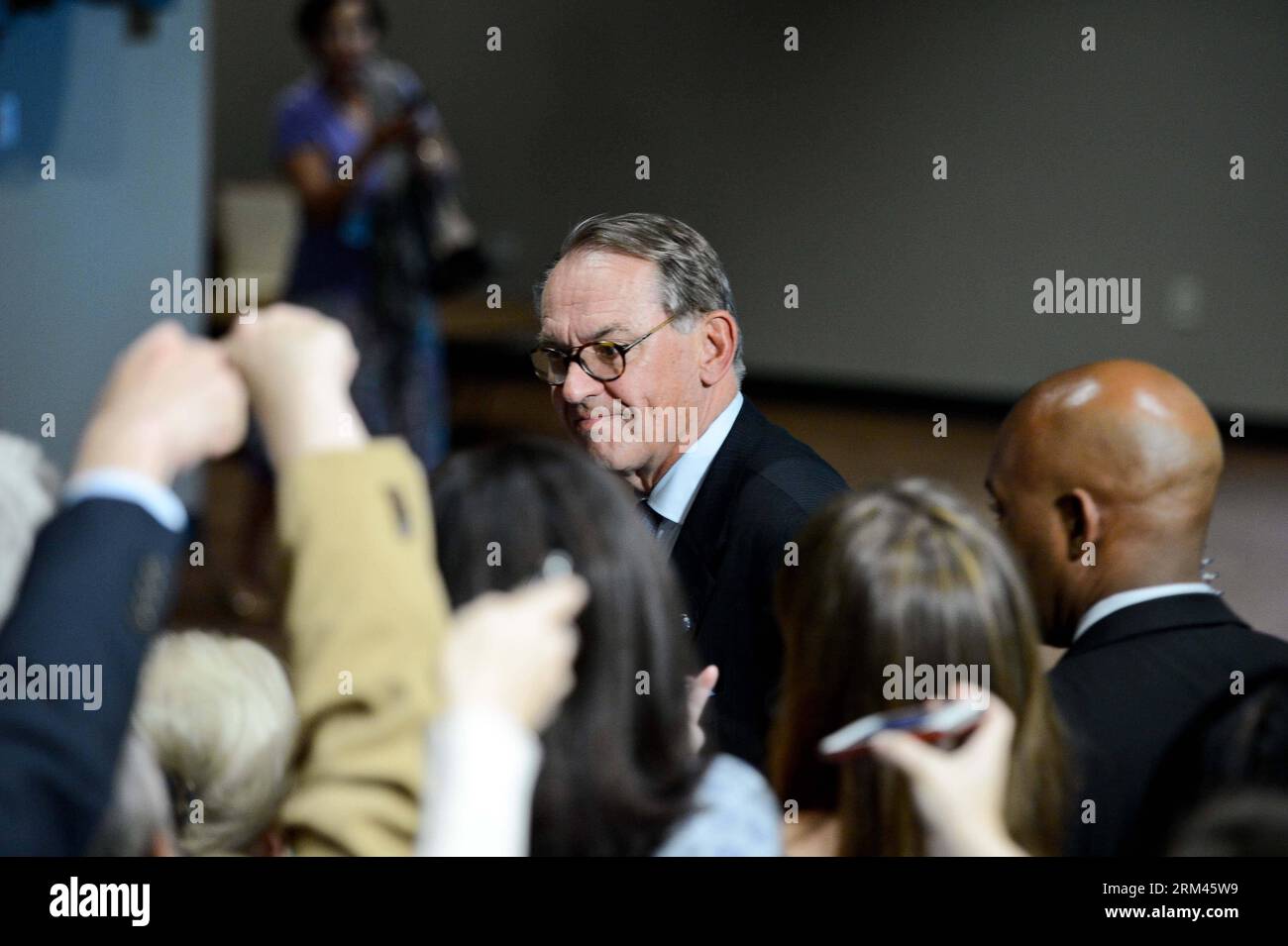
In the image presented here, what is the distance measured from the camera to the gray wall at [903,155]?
22.1 feet

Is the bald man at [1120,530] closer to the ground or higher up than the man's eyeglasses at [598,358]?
closer to the ground

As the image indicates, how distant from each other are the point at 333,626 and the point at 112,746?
151 mm

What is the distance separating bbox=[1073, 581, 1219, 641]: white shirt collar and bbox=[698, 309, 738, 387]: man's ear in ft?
2.22

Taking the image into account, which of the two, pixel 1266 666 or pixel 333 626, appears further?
pixel 1266 666

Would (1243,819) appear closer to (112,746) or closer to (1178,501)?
(112,746)

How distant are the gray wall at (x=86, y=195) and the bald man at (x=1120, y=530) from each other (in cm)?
280

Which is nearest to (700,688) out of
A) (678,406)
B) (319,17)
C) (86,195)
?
(678,406)

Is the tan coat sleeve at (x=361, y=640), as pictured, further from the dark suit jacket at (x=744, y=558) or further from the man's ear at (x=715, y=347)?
the man's ear at (x=715, y=347)

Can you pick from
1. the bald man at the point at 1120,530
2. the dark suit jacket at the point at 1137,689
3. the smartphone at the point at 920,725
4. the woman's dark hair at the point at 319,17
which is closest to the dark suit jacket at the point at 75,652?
the smartphone at the point at 920,725

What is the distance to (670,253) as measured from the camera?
211cm

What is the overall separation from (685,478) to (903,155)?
5.85 m

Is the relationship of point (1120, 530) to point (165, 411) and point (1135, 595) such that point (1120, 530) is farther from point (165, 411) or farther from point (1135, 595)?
point (165, 411)
